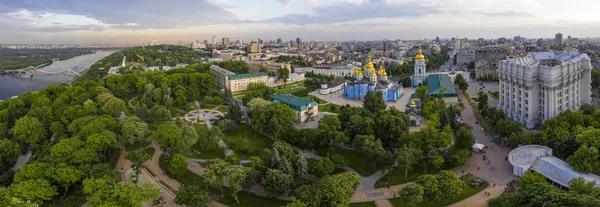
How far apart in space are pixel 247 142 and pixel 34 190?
1501 centimetres

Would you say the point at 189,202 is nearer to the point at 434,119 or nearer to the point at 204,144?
the point at 204,144

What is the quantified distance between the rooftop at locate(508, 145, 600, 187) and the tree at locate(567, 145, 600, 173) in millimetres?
325

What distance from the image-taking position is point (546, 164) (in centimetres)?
2391

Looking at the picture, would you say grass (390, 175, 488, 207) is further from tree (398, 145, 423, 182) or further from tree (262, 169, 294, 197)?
tree (262, 169, 294, 197)

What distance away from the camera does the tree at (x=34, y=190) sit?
19625mm

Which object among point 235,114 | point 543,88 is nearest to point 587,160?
point 543,88

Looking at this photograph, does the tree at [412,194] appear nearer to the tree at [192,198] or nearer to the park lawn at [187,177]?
the tree at [192,198]

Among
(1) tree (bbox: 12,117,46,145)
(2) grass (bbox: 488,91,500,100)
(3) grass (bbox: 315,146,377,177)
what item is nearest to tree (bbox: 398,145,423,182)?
(3) grass (bbox: 315,146,377,177)

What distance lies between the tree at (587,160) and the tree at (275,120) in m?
19.5

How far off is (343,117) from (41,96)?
33223 millimetres

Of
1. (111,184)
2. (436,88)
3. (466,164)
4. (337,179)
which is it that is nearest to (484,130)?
(466,164)

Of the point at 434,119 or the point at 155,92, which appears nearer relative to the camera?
the point at 434,119

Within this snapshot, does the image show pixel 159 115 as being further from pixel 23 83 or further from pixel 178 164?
pixel 23 83

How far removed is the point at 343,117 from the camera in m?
33.3
